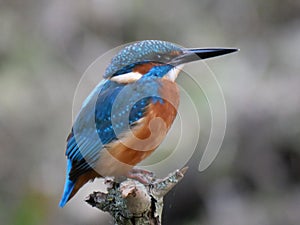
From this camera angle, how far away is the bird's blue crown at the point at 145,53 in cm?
331

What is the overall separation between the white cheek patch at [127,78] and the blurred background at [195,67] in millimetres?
1923

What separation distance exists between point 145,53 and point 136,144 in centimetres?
45

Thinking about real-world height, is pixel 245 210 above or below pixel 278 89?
below

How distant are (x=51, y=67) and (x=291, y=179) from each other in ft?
7.80

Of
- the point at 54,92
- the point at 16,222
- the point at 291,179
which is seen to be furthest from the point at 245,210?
the point at 16,222

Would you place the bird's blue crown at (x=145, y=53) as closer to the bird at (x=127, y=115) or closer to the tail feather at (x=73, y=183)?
the bird at (x=127, y=115)

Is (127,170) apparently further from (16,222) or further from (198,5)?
(198,5)

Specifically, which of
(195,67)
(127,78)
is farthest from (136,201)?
(195,67)

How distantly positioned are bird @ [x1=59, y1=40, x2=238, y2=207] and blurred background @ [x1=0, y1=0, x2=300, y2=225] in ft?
6.15

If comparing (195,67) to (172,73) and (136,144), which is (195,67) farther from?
(136,144)

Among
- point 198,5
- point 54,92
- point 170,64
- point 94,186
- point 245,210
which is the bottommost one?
point 245,210

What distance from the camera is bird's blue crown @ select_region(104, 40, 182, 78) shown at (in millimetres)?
3314

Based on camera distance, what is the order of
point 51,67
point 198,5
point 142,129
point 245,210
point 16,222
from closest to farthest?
1. point 142,129
2. point 16,222
3. point 245,210
4. point 51,67
5. point 198,5

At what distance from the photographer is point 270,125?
5988mm
